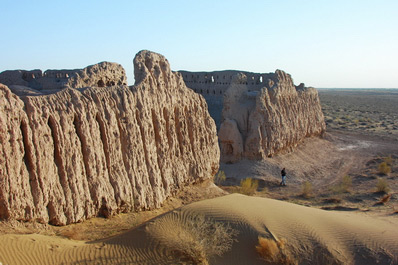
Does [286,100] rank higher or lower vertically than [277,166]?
higher

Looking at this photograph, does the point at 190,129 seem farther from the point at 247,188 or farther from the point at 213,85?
the point at 213,85

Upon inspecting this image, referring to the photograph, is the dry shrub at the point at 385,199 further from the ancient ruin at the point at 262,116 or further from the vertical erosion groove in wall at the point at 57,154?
the vertical erosion groove in wall at the point at 57,154

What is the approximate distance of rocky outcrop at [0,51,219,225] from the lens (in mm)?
8414

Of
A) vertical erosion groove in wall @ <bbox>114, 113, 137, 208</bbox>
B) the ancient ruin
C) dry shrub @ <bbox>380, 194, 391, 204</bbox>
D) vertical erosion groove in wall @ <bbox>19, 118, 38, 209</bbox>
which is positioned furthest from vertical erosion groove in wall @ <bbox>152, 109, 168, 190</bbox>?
dry shrub @ <bbox>380, 194, 391, 204</bbox>

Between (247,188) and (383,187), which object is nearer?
(247,188)

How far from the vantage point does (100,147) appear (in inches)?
Answer: 408

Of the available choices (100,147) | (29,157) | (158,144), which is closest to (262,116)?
(158,144)

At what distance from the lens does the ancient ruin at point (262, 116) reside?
22.4 m

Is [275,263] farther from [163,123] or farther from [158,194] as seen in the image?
[163,123]

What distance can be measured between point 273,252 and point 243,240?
0.93 meters

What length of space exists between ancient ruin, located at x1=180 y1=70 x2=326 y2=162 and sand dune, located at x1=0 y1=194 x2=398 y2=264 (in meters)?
9.88

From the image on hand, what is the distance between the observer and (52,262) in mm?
7777

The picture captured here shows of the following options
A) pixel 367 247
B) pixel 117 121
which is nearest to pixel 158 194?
pixel 117 121

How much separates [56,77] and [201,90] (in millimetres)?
11900
